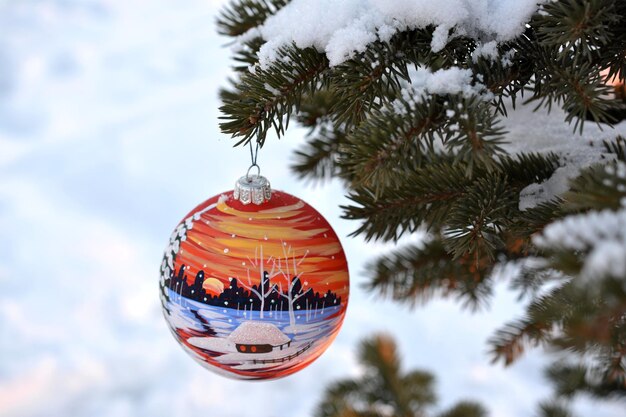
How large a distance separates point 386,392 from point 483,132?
34.8 inches

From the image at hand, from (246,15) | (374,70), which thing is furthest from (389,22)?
(246,15)

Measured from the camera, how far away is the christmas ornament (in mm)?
624

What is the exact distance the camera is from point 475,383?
6.44ft

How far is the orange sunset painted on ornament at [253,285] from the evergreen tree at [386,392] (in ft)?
2.02

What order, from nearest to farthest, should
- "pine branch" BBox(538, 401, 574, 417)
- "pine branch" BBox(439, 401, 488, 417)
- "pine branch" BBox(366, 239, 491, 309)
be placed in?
"pine branch" BBox(366, 239, 491, 309)
"pine branch" BBox(538, 401, 574, 417)
"pine branch" BBox(439, 401, 488, 417)

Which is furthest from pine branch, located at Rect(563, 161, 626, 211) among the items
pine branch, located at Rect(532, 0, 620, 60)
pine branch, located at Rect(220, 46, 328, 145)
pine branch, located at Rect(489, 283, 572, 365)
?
pine branch, located at Rect(489, 283, 572, 365)

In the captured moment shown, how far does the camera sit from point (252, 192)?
67 cm

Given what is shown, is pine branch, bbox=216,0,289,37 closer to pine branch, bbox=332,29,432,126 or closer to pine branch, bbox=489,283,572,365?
pine branch, bbox=332,29,432,126

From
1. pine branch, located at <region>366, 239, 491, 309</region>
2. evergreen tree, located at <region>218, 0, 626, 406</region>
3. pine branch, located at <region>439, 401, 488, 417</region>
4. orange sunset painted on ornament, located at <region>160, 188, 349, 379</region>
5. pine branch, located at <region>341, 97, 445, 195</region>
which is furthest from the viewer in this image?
pine branch, located at <region>439, 401, 488, 417</region>

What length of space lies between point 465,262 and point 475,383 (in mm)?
1239

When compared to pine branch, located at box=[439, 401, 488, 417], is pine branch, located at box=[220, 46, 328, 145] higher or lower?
higher

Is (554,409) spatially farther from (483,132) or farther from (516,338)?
(483,132)

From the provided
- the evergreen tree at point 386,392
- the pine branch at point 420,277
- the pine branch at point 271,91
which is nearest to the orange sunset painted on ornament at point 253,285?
the pine branch at point 271,91

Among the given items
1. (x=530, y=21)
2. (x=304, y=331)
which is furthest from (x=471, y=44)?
(x=304, y=331)
